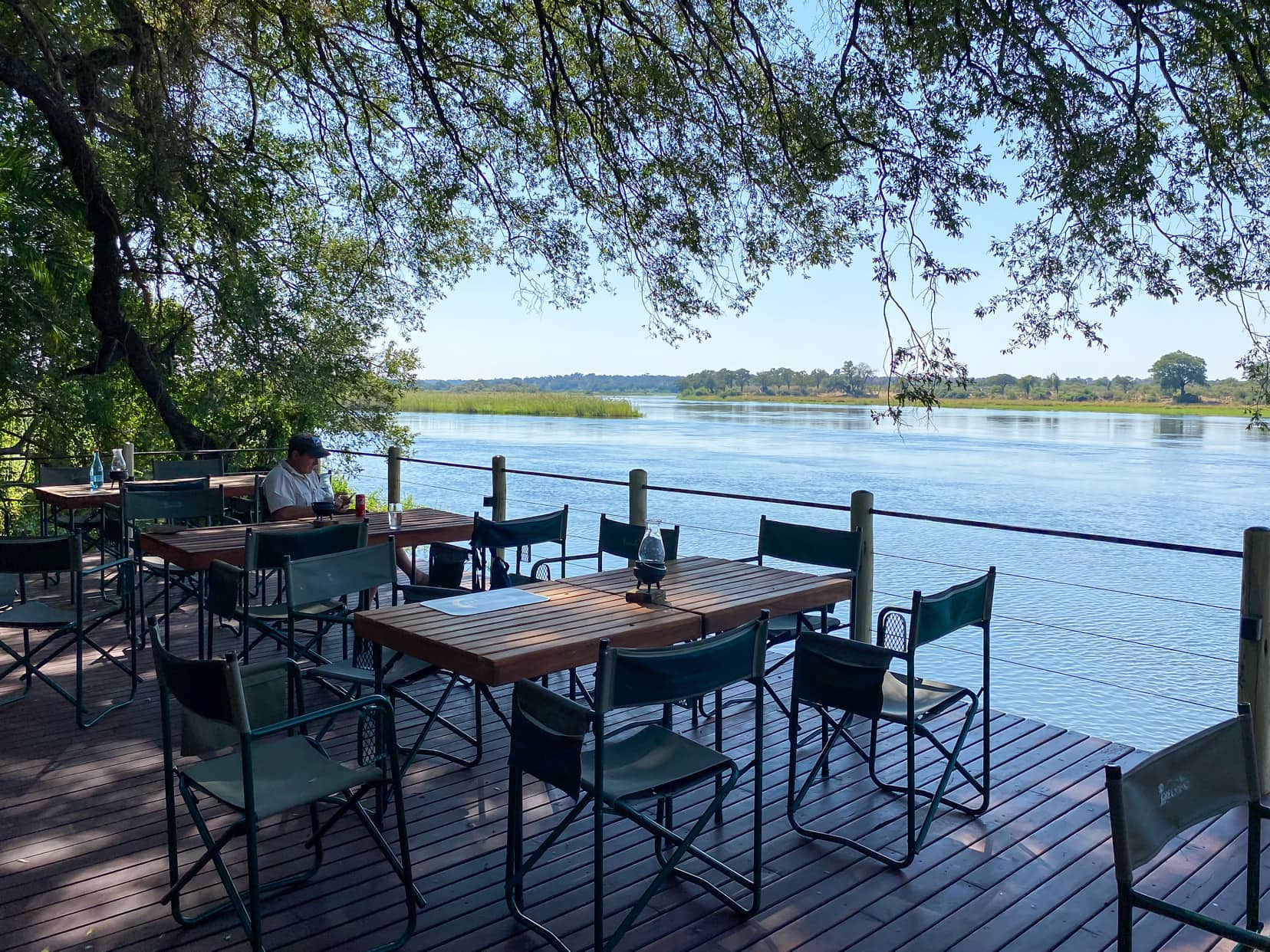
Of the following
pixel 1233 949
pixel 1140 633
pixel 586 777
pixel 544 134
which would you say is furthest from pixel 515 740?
pixel 1140 633

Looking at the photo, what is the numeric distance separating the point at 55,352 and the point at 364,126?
13.0 feet

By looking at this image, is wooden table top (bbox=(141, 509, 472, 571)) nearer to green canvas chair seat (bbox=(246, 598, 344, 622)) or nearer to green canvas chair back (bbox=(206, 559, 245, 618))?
green canvas chair seat (bbox=(246, 598, 344, 622))

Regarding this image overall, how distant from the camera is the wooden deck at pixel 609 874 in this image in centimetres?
245

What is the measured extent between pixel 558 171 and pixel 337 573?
4.75 meters

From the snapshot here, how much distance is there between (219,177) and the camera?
25.6ft

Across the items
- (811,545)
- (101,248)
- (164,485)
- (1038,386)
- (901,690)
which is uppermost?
(101,248)

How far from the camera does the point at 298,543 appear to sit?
3996 millimetres

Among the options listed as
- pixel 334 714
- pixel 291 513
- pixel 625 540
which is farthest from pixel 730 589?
pixel 291 513

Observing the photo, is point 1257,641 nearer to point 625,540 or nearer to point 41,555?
point 625,540

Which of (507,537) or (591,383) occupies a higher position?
(591,383)

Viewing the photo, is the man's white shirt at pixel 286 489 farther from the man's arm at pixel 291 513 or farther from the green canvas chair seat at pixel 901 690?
the green canvas chair seat at pixel 901 690

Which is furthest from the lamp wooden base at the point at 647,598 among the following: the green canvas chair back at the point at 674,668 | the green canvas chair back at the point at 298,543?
the green canvas chair back at the point at 298,543

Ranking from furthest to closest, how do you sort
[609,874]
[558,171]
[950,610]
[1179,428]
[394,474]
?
[1179,428] → [394,474] → [558,171] → [950,610] → [609,874]

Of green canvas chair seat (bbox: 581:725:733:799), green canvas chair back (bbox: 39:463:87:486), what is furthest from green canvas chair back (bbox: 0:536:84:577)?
green canvas chair back (bbox: 39:463:87:486)
